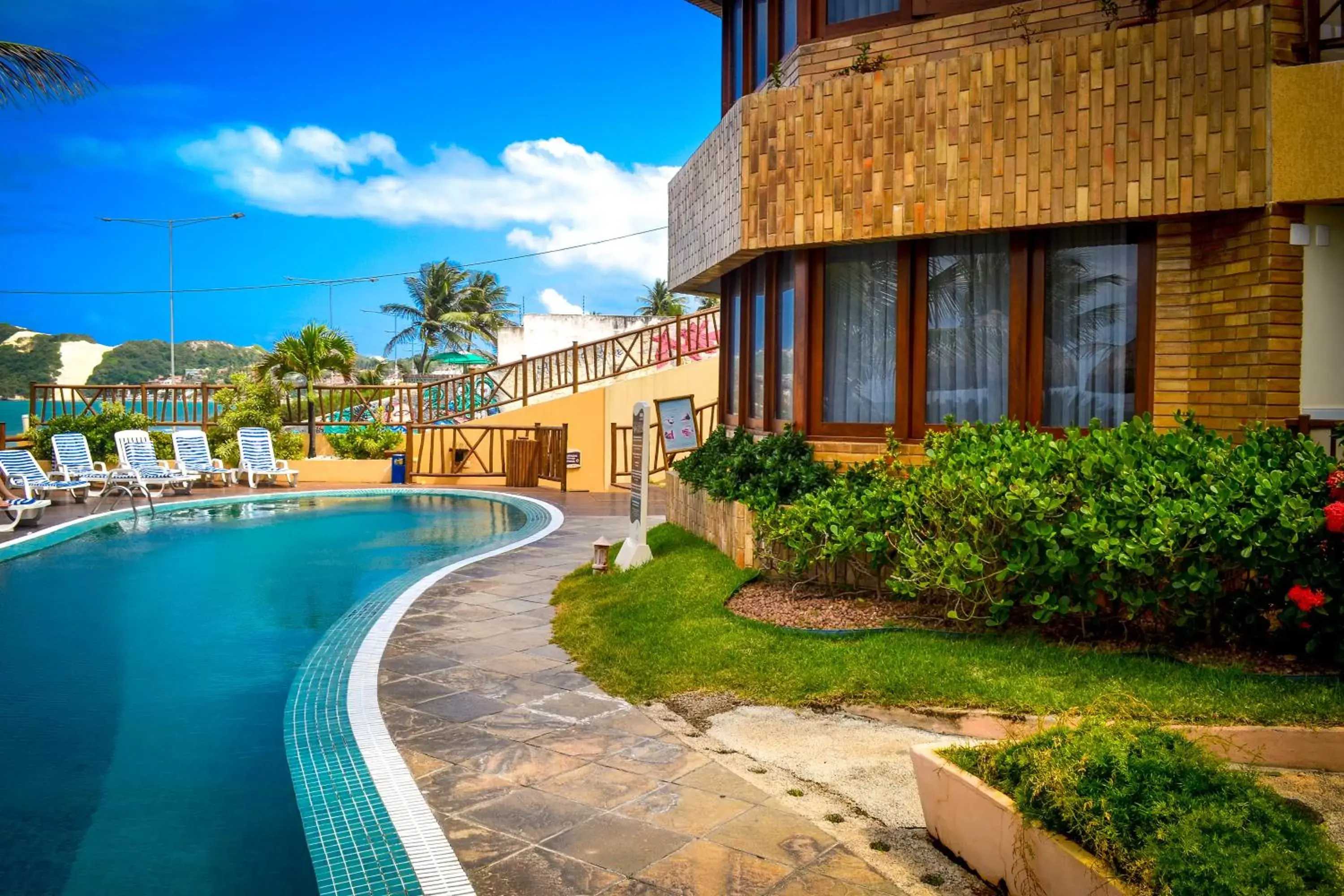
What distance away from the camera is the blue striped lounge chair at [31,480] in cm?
1611

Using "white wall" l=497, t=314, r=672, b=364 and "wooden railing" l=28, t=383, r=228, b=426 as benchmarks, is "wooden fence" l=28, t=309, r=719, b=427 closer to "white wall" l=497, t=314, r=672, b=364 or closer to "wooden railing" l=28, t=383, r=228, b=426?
"wooden railing" l=28, t=383, r=228, b=426

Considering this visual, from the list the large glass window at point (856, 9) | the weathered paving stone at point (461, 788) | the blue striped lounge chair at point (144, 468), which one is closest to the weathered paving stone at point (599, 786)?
the weathered paving stone at point (461, 788)

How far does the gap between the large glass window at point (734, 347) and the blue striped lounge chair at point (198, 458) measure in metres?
12.1

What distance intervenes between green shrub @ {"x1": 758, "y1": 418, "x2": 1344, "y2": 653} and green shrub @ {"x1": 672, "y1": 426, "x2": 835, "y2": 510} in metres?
1.29

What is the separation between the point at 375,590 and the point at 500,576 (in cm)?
126

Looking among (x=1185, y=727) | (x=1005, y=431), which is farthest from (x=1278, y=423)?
(x=1185, y=727)

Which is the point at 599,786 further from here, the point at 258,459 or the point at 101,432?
the point at 101,432

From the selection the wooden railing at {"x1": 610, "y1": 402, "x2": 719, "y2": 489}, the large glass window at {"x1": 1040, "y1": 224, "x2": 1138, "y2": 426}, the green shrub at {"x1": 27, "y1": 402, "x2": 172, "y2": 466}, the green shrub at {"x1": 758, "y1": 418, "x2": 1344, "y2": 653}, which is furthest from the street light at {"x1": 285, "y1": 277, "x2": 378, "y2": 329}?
the green shrub at {"x1": 758, "y1": 418, "x2": 1344, "y2": 653}

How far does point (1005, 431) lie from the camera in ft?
24.0

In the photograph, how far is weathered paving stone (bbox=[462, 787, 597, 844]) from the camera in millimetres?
4355

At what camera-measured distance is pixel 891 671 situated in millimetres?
6195

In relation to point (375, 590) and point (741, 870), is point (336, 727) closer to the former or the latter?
point (741, 870)

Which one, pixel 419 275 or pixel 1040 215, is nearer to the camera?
pixel 1040 215

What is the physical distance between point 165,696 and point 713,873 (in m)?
4.87
